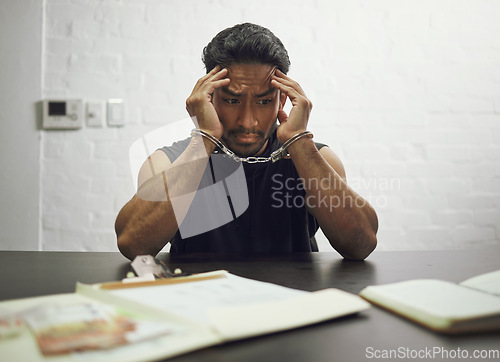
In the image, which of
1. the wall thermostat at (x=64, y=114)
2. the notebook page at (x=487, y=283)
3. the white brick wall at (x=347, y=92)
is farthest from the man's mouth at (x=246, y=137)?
the wall thermostat at (x=64, y=114)

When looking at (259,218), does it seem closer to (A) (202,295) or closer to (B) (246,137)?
(B) (246,137)

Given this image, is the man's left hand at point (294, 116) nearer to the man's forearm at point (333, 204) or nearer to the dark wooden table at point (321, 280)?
the man's forearm at point (333, 204)

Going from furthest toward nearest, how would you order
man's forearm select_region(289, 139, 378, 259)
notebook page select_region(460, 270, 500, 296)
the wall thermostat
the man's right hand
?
the wall thermostat < the man's right hand < man's forearm select_region(289, 139, 378, 259) < notebook page select_region(460, 270, 500, 296)

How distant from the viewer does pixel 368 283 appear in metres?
0.61

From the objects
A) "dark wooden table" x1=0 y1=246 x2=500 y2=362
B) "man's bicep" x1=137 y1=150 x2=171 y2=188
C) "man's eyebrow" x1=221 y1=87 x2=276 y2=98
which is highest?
"man's eyebrow" x1=221 y1=87 x2=276 y2=98

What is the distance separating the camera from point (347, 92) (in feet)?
6.09

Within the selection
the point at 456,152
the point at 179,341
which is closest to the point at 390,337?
the point at 179,341

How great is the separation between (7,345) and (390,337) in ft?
1.04

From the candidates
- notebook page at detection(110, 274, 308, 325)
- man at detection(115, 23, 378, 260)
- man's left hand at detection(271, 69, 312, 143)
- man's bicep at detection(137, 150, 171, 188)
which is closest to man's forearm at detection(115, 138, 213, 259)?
man at detection(115, 23, 378, 260)

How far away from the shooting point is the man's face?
1.14 metres

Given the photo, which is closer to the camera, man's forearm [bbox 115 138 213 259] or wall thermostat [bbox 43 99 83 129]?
man's forearm [bbox 115 138 213 259]

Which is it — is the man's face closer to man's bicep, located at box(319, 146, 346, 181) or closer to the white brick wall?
man's bicep, located at box(319, 146, 346, 181)

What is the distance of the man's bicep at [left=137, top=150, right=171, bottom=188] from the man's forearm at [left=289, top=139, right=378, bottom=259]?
393mm

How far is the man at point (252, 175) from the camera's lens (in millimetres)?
Result: 1014
